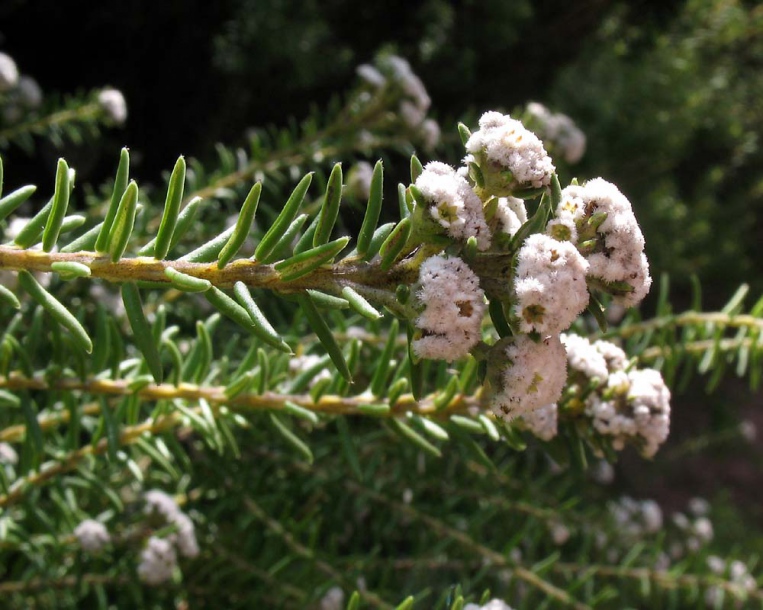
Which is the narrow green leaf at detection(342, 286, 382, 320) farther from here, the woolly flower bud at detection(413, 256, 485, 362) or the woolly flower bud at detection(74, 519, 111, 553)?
the woolly flower bud at detection(74, 519, 111, 553)

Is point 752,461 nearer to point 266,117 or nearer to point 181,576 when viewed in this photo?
point 266,117

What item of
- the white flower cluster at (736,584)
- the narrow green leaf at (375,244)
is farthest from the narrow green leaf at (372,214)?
the white flower cluster at (736,584)

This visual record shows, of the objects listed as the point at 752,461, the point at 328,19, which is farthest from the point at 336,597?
the point at 752,461

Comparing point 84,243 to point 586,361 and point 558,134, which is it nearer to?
point 586,361

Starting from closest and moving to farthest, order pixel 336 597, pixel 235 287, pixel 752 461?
pixel 235 287, pixel 336 597, pixel 752 461

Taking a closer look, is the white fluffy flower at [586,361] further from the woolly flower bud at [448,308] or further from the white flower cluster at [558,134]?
the white flower cluster at [558,134]

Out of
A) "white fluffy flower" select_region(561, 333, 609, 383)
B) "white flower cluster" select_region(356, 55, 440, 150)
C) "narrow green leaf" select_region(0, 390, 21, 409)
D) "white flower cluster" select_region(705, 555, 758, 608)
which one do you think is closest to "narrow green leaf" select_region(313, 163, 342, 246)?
"white fluffy flower" select_region(561, 333, 609, 383)
